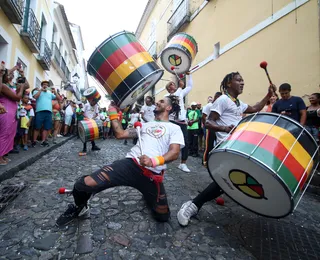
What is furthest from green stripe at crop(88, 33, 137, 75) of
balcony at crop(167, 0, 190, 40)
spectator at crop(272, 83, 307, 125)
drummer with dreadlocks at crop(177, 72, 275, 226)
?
balcony at crop(167, 0, 190, 40)

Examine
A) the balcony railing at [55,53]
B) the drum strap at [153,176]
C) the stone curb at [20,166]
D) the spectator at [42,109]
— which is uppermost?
the balcony railing at [55,53]

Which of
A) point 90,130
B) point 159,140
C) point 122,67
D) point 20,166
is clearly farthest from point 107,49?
point 90,130

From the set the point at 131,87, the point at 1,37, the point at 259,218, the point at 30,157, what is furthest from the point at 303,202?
the point at 1,37

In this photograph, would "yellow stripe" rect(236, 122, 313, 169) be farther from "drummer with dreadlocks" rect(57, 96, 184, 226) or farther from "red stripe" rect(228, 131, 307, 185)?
"drummer with dreadlocks" rect(57, 96, 184, 226)

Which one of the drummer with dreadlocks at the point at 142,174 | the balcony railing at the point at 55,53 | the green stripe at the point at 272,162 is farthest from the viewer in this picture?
the balcony railing at the point at 55,53

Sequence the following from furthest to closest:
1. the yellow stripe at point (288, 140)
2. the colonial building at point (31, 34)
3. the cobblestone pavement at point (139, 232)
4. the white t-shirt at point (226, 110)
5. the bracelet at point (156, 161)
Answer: the colonial building at point (31, 34)
the white t-shirt at point (226, 110)
the bracelet at point (156, 161)
the cobblestone pavement at point (139, 232)
the yellow stripe at point (288, 140)

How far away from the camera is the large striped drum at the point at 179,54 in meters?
4.27

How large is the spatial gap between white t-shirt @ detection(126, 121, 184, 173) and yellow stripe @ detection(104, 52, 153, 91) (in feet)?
2.10

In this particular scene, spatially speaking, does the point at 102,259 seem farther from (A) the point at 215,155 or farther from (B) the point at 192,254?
(A) the point at 215,155

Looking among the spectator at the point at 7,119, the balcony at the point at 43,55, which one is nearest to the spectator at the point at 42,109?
the spectator at the point at 7,119

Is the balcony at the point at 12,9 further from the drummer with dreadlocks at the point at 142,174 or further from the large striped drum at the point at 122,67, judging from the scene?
the drummer with dreadlocks at the point at 142,174

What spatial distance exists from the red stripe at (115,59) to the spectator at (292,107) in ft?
9.84

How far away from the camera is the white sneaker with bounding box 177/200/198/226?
2.30 metres

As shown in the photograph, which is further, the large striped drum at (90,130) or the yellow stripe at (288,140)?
the large striped drum at (90,130)
